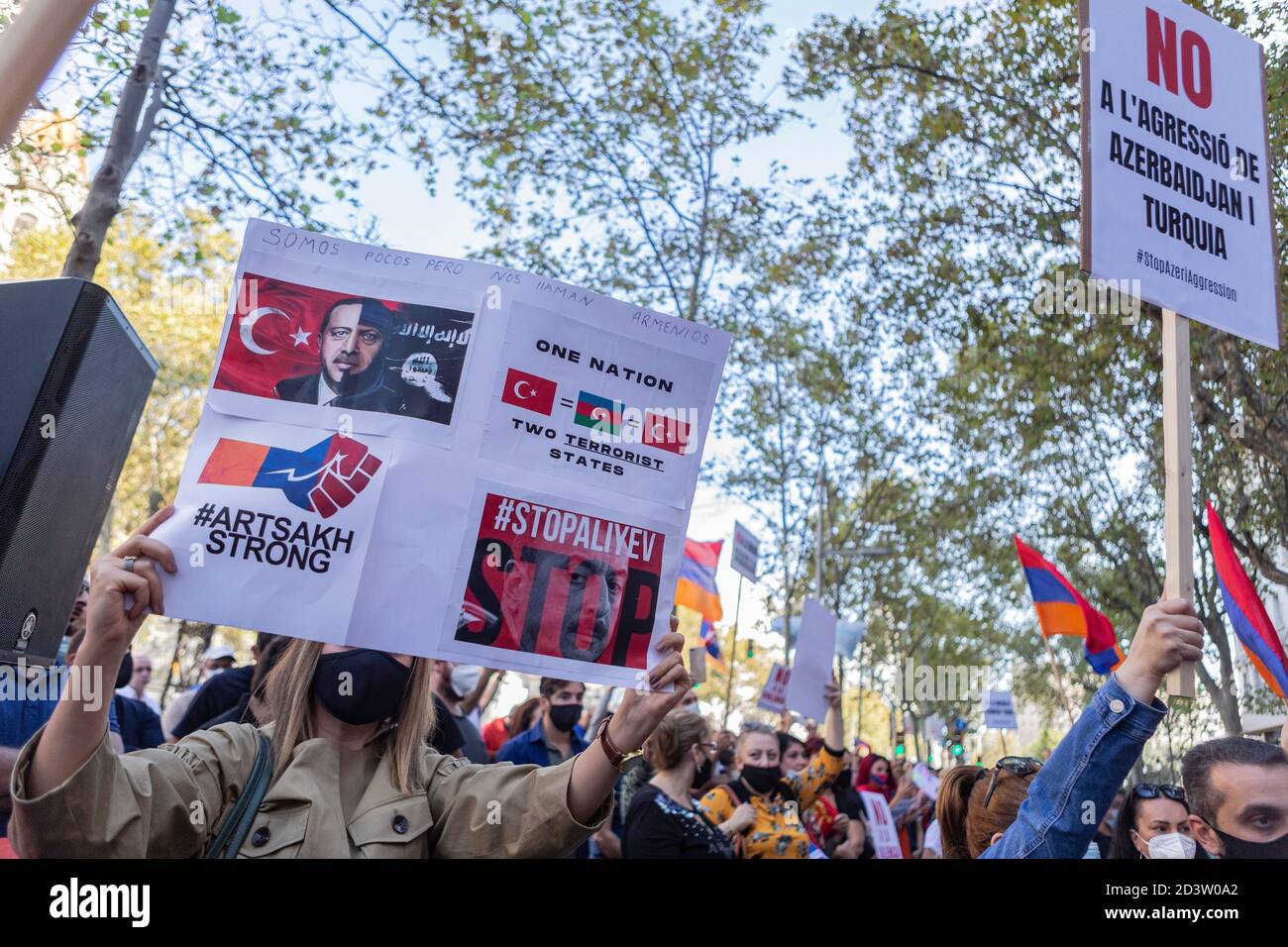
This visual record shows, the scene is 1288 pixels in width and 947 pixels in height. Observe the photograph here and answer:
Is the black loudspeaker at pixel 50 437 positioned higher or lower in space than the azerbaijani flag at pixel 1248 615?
lower

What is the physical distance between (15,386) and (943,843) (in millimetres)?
2978

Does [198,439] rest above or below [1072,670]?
below

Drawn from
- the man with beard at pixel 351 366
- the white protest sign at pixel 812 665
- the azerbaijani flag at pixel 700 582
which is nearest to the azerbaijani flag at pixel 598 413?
the man with beard at pixel 351 366

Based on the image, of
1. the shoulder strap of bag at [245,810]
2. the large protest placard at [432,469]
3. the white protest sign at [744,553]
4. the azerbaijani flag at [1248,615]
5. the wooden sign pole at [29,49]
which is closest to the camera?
the wooden sign pole at [29,49]

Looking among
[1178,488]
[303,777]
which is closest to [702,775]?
[1178,488]

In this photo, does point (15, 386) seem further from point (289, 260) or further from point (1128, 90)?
point (1128, 90)

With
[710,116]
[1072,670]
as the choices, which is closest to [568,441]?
[710,116]

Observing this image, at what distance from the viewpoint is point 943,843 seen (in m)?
3.70

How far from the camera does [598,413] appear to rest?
9.50 feet

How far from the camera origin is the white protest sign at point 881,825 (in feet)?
32.9

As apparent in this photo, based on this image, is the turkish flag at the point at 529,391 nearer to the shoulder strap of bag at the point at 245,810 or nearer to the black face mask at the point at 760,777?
the shoulder strap of bag at the point at 245,810

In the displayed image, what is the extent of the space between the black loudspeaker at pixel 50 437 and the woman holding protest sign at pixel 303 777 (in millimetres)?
241

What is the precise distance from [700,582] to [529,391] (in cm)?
1074

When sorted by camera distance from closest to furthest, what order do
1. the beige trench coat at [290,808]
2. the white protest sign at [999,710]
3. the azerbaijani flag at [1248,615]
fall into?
the beige trench coat at [290,808], the azerbaijani flag at [1248,615], the white protest sign at [999,710]
